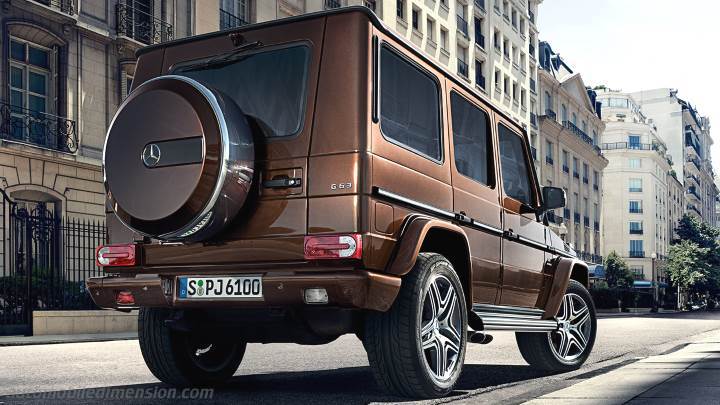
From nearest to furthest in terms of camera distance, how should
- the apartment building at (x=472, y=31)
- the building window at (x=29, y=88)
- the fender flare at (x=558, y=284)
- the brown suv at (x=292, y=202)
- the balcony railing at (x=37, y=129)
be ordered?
the brown suv at (x=292, y=202)
the fender flare at (x=558, y=284)
the balcony railing at (x=37, y=129)
the building window at (x=29, y=88)
the apartment building at (x=472, y=31)

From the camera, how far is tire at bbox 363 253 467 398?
4.69 metres

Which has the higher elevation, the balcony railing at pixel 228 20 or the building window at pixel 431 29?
the building window at pixel 431 29

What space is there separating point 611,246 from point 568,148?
119ft

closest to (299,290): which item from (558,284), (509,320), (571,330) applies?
(509,320)

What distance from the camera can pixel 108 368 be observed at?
7723 millimetres

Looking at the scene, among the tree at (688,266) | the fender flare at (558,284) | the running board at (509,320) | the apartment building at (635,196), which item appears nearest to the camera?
the running board at (509,320)

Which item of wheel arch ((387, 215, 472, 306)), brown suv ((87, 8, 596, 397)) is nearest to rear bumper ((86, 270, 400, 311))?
brown suv ((87, 8, 596, 397))

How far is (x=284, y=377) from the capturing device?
6.74 meters

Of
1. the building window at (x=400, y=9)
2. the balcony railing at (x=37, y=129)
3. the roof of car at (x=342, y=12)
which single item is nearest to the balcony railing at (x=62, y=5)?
the balcony railing at (x=37, y=129)

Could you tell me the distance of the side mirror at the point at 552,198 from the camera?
7484 millimetres

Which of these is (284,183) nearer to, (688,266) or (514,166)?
(514,166)

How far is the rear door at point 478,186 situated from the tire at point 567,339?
1237 mm

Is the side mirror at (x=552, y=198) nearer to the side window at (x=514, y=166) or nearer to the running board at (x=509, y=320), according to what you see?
the side window at (x=514, y=166)

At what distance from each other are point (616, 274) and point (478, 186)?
214 feet
